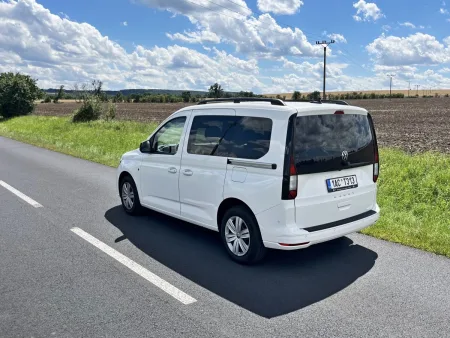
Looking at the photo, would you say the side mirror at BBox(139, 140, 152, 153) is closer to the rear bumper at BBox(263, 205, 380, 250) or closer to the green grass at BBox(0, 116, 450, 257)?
the rear bumper at BBox(263, 205, 380, 250)

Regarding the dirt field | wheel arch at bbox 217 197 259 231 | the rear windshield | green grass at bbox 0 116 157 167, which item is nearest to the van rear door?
the rear windshield

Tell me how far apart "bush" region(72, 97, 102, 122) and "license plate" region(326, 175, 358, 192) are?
→ 90.7 feet

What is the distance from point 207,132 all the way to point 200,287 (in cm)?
200

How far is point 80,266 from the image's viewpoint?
4770 mm

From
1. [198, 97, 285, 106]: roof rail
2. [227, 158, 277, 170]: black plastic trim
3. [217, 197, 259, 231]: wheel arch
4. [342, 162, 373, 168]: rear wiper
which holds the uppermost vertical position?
[198, 97, 285, 106]: roof rail

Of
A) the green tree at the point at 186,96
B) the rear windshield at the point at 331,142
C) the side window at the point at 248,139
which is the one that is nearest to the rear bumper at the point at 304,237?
the rear windshield at the point at 331,142

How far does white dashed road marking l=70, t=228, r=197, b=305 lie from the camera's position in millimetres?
4008

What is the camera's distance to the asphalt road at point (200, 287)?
345 centimetres

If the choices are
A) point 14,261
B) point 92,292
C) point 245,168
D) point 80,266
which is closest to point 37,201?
point 14,261

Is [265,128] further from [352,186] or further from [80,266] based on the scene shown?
[80,266]

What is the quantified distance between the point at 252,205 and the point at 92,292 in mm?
1876

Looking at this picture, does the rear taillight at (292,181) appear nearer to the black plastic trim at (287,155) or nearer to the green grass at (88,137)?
the black plastic trim at (287,155)

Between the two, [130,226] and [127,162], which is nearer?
[130,226]

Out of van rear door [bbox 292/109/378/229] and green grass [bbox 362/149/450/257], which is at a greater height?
van rear door [bbox 292/109/378/229]
